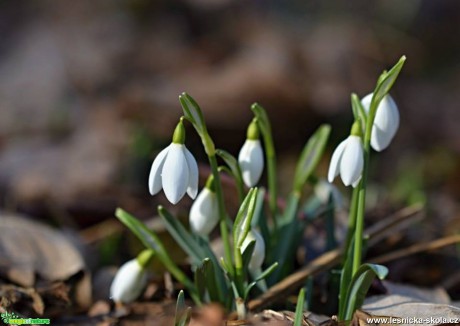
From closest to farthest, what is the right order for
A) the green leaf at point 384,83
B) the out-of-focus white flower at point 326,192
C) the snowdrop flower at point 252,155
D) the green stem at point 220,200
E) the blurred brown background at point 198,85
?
1. the green leaf at point 384,83
2. the green stem at point 220,200
3. the snowdrop flower at point 252,155
4. the out-of-focus white flower at point 326,192
5. the blurred brown background at point 198,85

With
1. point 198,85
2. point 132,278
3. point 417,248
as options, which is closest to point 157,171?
point 132,278

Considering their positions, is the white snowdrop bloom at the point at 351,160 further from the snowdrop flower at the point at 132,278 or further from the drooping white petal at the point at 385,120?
the snowdrop flower at the point at 132,278

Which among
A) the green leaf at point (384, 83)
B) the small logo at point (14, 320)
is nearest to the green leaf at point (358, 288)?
the green leaf at point (384, 83)

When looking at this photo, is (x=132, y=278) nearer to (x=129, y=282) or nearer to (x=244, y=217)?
(x=129, y=282)

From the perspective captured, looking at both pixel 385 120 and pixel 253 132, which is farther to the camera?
pixel 253 132

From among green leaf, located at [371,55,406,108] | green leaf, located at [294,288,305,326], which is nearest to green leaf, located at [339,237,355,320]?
green leaf, located at [294,288,305,326]

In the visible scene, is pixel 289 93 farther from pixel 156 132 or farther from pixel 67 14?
pixel 67 14

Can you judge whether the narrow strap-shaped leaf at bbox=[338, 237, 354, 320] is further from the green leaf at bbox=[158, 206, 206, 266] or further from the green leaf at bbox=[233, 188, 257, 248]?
the green leaf at bbox=[158, 206, 206, 266]

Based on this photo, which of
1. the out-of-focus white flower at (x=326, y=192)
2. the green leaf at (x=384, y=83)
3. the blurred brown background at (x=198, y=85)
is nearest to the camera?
the green leaf at (x=384, y=83)
